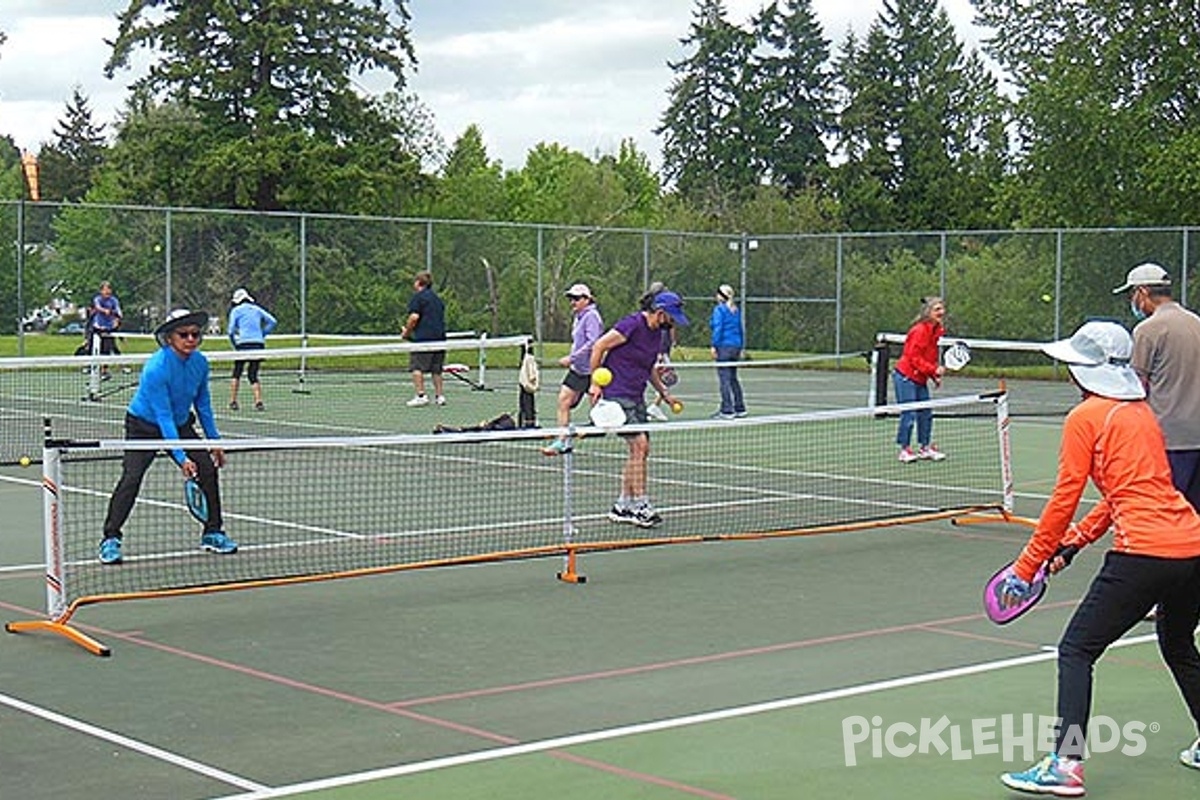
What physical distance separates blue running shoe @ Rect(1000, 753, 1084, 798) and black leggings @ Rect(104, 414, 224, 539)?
679 cm

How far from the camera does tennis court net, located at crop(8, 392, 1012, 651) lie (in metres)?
12.1

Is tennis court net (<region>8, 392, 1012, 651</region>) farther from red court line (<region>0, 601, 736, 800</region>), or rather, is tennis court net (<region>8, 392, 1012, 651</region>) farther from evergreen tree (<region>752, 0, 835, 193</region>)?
evergreen tree (<region>752, 0, 835, 193</region>)

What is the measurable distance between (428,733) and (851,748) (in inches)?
72.4

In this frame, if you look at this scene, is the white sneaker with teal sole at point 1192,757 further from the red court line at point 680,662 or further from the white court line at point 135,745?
the white court line at point 135,745

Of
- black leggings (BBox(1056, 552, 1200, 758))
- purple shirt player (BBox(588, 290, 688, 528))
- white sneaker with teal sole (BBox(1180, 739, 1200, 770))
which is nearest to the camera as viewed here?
black leggings (BBox(1056, 552, 1200, 758))

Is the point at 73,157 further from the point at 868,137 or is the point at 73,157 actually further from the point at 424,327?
the point at 424,327

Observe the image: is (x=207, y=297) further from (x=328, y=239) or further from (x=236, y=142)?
(x=236, y=142)

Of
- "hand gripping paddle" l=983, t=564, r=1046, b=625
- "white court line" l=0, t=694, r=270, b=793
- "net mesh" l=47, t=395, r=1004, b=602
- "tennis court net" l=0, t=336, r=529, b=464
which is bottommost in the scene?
"white court line" l=0, t=694, r=270, b=793

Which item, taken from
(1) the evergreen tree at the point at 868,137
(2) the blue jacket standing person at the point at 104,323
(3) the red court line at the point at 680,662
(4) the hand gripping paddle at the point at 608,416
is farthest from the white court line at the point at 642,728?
(1) the evergreen tree at the point at 868,137

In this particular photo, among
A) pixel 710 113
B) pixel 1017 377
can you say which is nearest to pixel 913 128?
pixel 710 113

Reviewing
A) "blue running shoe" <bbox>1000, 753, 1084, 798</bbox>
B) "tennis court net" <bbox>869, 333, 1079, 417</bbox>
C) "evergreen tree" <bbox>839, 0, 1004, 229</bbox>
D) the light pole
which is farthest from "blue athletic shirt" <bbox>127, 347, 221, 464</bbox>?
"evergreen tree" <bbox>839, 0, 1004, 229</bbox>

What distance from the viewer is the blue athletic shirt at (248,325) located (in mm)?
26750

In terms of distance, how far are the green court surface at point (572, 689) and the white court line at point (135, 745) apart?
18 millimetres

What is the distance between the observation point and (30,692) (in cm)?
889
